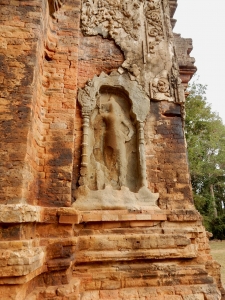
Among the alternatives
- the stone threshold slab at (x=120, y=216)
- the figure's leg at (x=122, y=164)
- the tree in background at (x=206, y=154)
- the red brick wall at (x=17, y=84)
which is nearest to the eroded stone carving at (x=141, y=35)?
the figure's leg at (x=122, y=164)

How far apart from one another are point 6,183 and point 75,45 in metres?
2.95

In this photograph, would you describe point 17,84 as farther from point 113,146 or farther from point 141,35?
point 141,35

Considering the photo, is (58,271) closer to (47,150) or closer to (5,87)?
(47,150)

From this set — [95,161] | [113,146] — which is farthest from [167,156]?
[95,161]

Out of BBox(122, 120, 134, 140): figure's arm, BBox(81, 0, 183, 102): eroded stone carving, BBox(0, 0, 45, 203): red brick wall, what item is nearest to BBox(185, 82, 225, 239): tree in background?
BBox(81, 0, 183, 102): eroded stone carving

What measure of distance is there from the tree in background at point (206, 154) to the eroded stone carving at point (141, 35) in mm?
9027

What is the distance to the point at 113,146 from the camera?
4504mm

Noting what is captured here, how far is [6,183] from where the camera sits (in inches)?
108

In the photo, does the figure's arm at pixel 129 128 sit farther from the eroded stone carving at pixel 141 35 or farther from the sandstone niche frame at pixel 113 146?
the eroded stone carving at pixel 141 35

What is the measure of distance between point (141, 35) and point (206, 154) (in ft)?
49.9

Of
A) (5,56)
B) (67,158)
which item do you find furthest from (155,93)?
(5,56)

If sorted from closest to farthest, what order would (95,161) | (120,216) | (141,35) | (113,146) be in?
(120,216), (95,161), (113,146), (141,35)

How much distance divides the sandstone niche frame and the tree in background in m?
9.98

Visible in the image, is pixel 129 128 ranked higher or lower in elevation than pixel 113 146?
higher
